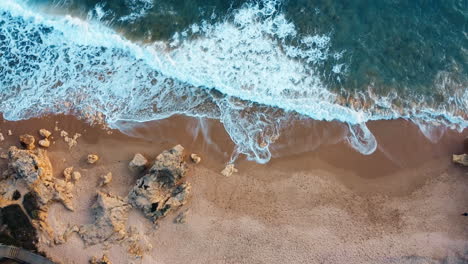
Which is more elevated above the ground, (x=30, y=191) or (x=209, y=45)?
(x=209, y=45)

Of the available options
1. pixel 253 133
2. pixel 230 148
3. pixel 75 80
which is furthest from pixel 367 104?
pixel 75 80

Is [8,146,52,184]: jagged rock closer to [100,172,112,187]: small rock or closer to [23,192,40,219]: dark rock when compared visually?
[23,192,40,219]: dark rock

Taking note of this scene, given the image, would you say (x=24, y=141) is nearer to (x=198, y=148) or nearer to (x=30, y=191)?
(x=30, y=191)

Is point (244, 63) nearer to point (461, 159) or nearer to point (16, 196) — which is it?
point (461, 159)

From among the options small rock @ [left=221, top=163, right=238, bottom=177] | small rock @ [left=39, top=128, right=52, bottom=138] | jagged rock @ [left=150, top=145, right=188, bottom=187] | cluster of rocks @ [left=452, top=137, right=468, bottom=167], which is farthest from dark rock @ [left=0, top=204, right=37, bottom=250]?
cluster of rocks @ [left=452, top=137, right=468, bottom=167]

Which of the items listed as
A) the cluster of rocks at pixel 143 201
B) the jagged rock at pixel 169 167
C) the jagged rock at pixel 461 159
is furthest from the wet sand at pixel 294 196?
the jagged rock at pixel 169 167

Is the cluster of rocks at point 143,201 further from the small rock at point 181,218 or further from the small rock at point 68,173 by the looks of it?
the small rock at point 68,173

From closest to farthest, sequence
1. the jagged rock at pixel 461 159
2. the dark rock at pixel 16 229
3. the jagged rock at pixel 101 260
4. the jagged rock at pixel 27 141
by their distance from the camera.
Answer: the jagged rock at pixel 101 260 < the dark rock at pixel 16 229 < the jagged rock at pixel 461 159 < the jagged rock at pixel 27 141
